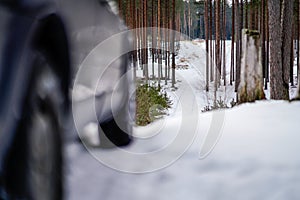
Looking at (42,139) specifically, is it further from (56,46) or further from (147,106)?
(147,106)

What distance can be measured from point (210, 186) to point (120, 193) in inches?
15.4

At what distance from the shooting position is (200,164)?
1790 mm

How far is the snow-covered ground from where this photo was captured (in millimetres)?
1651

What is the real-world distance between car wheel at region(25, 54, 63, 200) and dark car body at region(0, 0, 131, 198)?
0.13 feet

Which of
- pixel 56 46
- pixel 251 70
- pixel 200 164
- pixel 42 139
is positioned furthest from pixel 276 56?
pixel 42 139

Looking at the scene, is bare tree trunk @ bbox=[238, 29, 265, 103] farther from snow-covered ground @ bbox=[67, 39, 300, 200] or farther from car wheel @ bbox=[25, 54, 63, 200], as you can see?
car wheel @ bbox=[25, 54, 63, 200]

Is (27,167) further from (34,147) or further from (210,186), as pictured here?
(210,186)

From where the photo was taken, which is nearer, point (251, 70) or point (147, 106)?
point (251, 70)

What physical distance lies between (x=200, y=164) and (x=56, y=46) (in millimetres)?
840

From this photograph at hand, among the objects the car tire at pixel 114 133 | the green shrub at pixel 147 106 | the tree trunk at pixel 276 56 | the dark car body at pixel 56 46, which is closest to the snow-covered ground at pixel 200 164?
the car tire at pixel 114 133

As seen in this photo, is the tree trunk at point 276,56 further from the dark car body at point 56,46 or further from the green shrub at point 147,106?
the dark car body at point 56,46

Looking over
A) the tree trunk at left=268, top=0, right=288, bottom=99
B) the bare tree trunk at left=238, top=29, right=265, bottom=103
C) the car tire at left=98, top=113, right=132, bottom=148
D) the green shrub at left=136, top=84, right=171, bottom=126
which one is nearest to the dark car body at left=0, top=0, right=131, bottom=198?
the car tire at left=98, top=113, right=132, bottom=148

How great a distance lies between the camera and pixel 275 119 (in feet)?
7.34

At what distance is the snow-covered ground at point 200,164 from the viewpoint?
1651 millimetres
